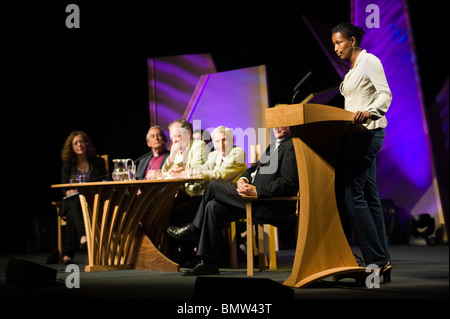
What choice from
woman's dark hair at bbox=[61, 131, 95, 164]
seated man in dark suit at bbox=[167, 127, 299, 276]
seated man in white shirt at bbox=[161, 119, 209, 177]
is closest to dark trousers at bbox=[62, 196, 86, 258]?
woman's dark hair at bbox=[61, 131, 95, 164]

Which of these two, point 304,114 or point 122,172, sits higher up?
point 304,114

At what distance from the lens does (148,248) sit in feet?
13.9

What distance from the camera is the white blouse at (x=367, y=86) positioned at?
271 centimetres

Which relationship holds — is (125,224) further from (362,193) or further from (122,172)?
(362,193)

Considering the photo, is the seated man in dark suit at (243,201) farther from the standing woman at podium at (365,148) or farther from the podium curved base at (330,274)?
the podium curved base at (330,274)

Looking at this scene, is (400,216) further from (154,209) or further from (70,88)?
(70,88)

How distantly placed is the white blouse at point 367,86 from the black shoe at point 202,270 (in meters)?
1.41

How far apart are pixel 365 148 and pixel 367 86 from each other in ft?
1.01

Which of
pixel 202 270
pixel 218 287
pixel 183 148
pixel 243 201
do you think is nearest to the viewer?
pixel 218 287

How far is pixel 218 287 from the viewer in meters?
2.07

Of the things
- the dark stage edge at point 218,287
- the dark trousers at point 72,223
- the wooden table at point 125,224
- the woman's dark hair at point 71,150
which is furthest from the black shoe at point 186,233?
the woman's dark hair at point 71,150

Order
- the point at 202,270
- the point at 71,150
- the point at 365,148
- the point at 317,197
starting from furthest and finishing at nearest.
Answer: the point at 71,150, the point at 202,270, the point at 365,148, the point at 317,197

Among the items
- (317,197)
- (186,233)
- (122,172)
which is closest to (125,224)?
(122,172)
